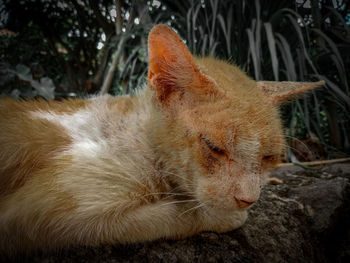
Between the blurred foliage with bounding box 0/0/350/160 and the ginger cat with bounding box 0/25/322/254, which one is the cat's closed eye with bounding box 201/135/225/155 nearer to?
the ginger cat with bounding box 0/25/322/254

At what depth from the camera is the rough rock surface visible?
812mm

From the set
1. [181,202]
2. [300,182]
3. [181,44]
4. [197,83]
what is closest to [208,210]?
[181,202]

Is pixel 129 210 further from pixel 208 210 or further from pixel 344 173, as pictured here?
pixel 344 173

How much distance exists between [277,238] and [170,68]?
30.9 inches

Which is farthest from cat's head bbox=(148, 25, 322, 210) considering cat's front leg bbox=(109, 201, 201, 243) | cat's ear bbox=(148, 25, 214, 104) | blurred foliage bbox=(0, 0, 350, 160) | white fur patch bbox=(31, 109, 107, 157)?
blurred foliage bbox=(0, 0, 350, 160)

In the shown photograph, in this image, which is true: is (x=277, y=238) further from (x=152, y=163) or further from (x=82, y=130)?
(x=82, y=130)

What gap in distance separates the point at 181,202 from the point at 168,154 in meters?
0.19

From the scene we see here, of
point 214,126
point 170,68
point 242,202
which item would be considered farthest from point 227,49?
point 242,202

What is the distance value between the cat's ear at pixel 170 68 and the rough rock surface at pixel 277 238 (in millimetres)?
539

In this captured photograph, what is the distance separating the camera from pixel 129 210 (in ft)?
2.74

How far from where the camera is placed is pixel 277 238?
960 mm

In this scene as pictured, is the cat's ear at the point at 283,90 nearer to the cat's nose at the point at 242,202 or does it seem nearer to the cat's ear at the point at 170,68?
the cat's ear at the point at 170,68

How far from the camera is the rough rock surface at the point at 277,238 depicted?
81cm

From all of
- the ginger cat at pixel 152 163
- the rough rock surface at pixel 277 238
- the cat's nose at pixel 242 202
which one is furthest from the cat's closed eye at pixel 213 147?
the rough rock surface at pixel 277 238
